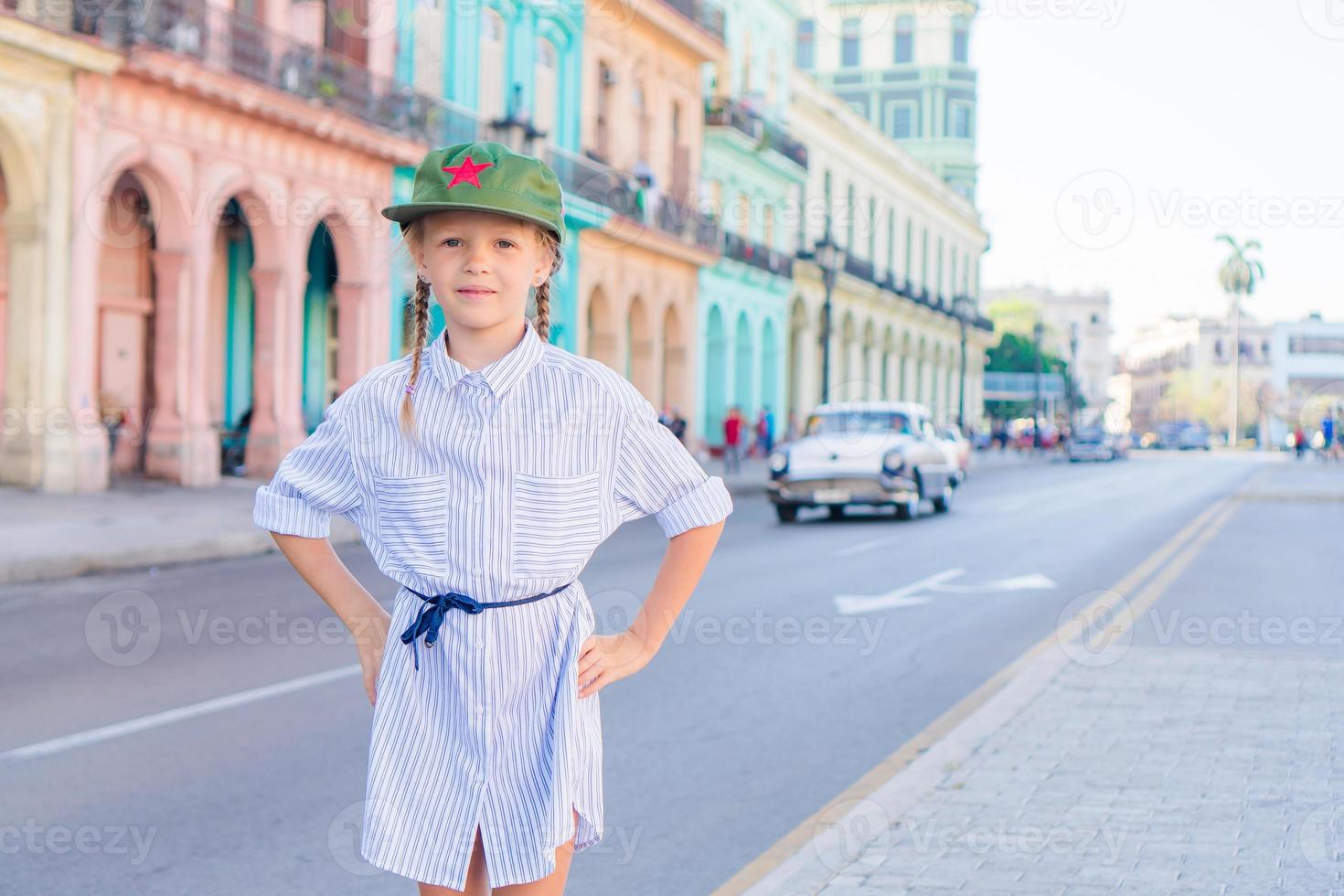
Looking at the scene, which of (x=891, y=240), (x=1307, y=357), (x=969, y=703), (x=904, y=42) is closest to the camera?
(x=969, y=703)

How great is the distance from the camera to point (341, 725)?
22.6 feet

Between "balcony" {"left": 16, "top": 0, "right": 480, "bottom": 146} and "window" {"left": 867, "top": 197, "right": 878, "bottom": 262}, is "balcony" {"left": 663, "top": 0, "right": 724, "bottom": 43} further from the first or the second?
"window" {"left": 867, "top": 197, "right": 878, "bottom": 262}

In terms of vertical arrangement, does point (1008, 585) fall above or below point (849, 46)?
below

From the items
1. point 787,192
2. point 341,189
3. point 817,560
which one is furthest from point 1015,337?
point 817,560

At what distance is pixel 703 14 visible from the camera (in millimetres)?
40812

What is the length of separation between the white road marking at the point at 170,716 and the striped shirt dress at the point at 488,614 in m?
4.08

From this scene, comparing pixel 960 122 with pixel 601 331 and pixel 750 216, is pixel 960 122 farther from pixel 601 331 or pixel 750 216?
pixel 601 331

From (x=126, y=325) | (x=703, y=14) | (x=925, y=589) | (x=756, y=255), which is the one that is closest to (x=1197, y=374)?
→ (x=756, y=255)

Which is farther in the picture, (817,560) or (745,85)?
(745,85)

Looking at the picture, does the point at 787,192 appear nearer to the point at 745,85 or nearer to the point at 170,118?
the point at 745,85

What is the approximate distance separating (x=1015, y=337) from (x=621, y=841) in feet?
358

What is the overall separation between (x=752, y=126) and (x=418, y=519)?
42.4 m

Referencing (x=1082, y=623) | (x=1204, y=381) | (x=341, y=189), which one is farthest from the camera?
(x=1204, y=381)

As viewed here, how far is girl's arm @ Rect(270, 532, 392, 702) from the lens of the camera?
9.18 ft
